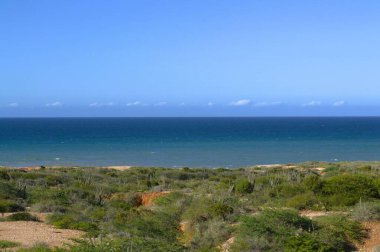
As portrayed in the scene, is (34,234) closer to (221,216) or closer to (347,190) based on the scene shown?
(221,216)

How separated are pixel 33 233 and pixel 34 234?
22 cm

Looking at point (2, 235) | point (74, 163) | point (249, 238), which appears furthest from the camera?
point (74, 163)

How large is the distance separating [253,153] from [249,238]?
6327 cm

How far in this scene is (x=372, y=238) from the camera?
47.5ft

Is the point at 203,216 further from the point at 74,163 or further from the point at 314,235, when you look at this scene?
the point at 74,163

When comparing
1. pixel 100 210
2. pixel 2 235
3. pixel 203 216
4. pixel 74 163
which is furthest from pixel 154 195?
pixel 74 163

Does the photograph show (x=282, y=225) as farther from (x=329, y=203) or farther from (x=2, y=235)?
(x=2, y=235)

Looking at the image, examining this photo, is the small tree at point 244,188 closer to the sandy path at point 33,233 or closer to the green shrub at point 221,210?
the green shrub at point 221,210

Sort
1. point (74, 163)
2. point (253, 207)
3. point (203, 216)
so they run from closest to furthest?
point (203, 216), point (253, 207), point (74, 163)

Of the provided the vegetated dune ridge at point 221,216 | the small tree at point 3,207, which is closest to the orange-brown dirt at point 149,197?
the vegetated dune ridge at point 221,216

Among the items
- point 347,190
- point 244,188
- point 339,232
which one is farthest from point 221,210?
point 244,188

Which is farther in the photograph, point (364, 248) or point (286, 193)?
point (286, 193)

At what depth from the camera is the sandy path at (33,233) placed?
14734 millimetres

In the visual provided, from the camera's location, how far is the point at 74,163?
6019 cm
